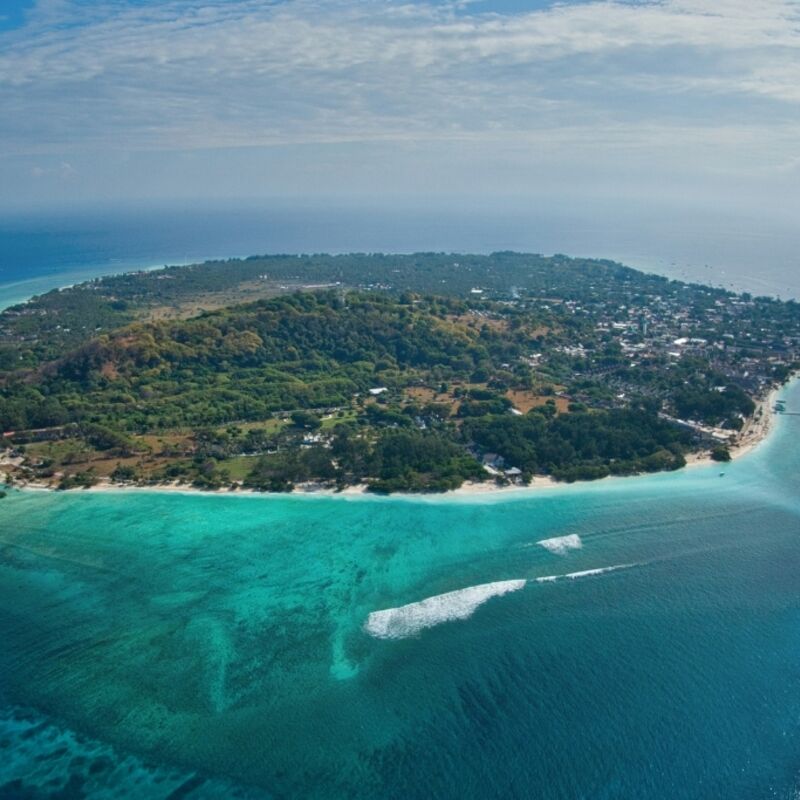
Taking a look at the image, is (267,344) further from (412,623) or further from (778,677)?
(778,677)

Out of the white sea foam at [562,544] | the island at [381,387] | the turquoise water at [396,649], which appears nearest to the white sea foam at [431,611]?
the turquoise water at [396,649]

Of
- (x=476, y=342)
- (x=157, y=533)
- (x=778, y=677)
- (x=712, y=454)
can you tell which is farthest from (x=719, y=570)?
(x=476, y=342)

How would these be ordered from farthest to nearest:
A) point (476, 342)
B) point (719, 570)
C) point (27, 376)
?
point (476, 342)
point (27, 376)
point (719, 570)

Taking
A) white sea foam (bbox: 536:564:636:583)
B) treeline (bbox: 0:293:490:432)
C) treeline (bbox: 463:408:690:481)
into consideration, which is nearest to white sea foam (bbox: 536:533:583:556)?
white sea foam (bbox: 536:564:636:583)

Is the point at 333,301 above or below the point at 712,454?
above

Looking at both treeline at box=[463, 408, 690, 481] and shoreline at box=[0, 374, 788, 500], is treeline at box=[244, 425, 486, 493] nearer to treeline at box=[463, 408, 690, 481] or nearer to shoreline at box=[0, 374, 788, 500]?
shoreline at box=[0, 374, 788, 500]

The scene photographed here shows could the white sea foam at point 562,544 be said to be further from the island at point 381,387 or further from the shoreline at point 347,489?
the island at point 381,387
